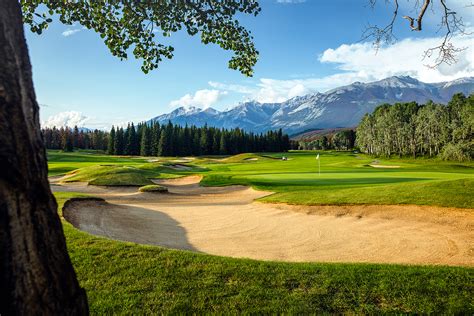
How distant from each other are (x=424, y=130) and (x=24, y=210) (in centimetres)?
8942

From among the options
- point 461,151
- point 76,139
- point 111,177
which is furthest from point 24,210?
point 76,139

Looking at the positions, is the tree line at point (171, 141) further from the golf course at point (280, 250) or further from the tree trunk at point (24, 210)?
the tree trunk at point (24, 210)

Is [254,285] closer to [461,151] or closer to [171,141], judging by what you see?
[461,151]

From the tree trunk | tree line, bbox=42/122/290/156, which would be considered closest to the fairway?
the tree trunk

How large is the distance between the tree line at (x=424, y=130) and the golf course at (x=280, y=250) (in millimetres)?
52776

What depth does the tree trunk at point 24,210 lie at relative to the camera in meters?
2.71

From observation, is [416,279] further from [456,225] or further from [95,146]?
[95,146]

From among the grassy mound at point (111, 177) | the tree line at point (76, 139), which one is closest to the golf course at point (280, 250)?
the grassy mound at point (111, 177)

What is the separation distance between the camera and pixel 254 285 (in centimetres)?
659

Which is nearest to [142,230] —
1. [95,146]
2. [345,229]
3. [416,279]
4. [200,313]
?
[345,229]

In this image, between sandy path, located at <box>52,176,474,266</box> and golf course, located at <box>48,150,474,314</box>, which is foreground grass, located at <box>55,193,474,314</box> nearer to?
golf course, located at <box>48,150,474,314</box>

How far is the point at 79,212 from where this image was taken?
52.2 ft

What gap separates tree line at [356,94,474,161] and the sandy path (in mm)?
57061

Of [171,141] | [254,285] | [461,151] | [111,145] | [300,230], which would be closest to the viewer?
[254,285]
